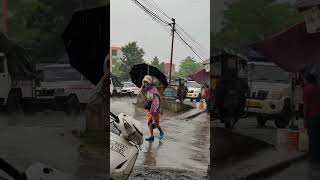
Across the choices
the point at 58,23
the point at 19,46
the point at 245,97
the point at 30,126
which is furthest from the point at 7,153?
the point at 245,97

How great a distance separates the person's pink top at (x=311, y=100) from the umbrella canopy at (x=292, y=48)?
136mm

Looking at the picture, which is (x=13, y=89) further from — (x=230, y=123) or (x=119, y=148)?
(x=230, y=123)

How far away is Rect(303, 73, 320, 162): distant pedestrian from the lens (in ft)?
7.99

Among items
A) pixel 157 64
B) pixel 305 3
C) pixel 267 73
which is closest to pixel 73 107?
pixel 157 64

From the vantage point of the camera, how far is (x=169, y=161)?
2.88m

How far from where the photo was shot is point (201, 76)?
9.20 feet

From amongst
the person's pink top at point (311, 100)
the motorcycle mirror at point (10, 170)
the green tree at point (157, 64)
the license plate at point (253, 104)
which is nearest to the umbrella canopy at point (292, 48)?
the person's pink top at point (311, 100)

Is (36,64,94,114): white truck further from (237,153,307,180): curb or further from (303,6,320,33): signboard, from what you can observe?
(303,6,320,33): signboard

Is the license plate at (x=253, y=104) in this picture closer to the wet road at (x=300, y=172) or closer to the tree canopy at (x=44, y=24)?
the wet road at (x=300, y=172)

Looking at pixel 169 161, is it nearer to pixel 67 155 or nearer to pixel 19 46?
pixel 67 155

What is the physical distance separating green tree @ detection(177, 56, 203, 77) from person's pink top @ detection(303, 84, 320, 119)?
2.47 feet

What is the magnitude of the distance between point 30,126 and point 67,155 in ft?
1.03

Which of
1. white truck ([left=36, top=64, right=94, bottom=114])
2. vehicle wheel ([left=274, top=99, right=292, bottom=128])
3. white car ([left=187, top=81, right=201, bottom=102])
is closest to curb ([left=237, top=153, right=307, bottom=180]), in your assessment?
vehicle wheel ([left=274, top=99, right=292, bottom=128])

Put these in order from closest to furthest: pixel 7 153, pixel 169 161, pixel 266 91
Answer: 1. pixel 266 91
2. pixel 7 153
3. pixel 169 161
